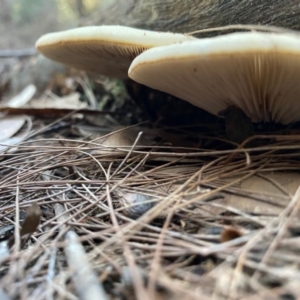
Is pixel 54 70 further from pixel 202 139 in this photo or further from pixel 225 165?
pixel 225 165

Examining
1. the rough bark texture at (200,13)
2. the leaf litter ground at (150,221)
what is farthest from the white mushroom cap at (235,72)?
the rough bark texture at (200,13)

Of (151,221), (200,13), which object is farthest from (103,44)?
(151,221)

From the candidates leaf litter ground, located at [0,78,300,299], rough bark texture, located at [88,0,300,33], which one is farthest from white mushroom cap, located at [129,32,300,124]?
rough bark texture, located at [88,0,300,33]

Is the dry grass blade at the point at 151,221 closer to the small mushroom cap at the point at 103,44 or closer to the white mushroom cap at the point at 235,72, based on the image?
the white mushroom cap at the point at 235,72

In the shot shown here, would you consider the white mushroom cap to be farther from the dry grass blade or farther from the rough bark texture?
the rough bark texture

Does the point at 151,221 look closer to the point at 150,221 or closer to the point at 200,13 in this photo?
the point at 150,221
